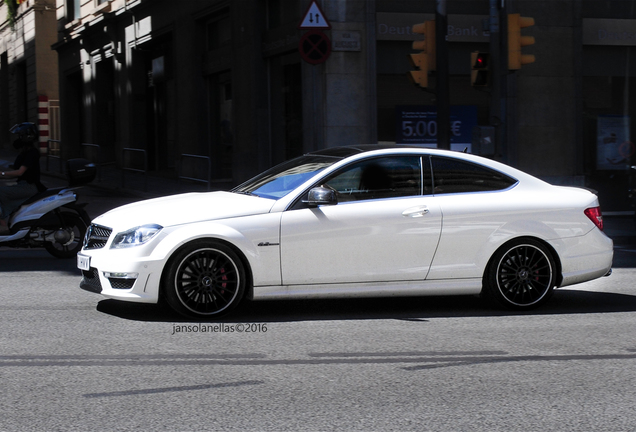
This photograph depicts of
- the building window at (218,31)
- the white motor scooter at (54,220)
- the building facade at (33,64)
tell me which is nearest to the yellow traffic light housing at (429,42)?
the white motor scooter at (54,220)

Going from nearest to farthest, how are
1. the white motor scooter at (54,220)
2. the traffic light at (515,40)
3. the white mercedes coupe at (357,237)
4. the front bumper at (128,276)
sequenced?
1. the front bumper at (128,276)
2. the white mercedes coupe at (357,237)
3. the white motor scooter at (54,220)
4. the traffic light at (515,40)

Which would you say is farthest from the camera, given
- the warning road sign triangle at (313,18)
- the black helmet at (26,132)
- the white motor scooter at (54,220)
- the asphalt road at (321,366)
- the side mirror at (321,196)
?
the warning road sign triangle at (313,18)

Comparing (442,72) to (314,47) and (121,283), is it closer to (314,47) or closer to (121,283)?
(314,47)

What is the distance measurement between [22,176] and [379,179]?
5.86 meters

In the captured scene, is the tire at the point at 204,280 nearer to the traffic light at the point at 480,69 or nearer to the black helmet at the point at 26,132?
the black helmet at the point at 26,132

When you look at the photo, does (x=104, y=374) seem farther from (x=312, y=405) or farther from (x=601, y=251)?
(x=601, y=251)

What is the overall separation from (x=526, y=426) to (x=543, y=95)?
15629 mm

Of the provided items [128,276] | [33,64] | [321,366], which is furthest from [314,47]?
[33,64]

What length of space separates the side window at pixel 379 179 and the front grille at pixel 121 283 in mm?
1731

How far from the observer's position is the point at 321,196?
22.8ft

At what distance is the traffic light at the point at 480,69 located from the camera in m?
14.5

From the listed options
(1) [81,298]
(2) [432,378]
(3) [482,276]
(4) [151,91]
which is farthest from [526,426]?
(4) [151,91]

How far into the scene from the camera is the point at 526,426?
4.24m

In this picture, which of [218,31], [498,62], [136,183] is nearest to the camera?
[498,62]
